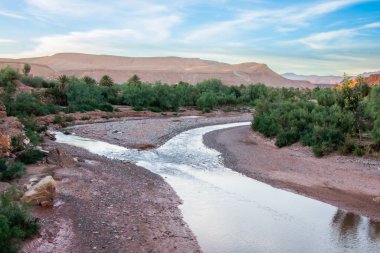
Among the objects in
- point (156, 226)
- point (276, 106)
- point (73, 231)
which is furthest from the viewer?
point (276, 106)

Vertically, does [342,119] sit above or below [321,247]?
above

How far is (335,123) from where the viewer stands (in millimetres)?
27906

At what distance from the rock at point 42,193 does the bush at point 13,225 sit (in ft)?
4.45

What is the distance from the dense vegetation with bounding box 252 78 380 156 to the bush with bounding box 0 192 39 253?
1910 centimetres

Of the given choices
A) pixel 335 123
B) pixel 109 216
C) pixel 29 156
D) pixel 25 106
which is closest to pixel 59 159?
pixel 29 156

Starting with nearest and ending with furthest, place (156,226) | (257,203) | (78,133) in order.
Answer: (156,226)
(257,203)
(78,133)

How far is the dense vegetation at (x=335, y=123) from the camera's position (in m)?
25.8

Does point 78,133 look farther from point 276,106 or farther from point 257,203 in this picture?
point 257,203

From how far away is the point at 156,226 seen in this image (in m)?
12.8

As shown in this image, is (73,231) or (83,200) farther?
(83,200)

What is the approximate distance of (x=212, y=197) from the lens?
16.8m

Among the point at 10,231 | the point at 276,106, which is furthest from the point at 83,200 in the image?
the point at 276,106

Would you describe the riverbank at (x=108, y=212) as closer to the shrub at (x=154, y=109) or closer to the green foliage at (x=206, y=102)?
the shrub at (x=154, y=109)

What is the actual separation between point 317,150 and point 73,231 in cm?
Answer: 1789
